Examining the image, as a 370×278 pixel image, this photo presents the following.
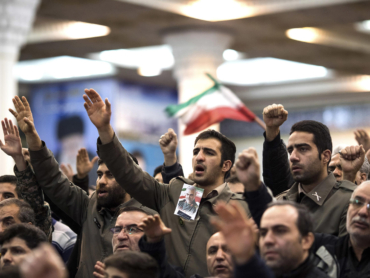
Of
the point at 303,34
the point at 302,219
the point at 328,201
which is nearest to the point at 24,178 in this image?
the point at 328,201

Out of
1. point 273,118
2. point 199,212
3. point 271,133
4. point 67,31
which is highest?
point 67,31

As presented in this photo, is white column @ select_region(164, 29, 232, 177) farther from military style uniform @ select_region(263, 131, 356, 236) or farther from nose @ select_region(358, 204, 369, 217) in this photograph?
nose @ select_region(358, 204, 369, 217)

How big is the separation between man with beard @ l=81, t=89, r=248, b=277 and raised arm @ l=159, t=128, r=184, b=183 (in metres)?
0.30

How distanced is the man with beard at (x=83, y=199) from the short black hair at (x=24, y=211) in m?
0.16

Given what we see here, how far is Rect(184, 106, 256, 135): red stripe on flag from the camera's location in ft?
16.6

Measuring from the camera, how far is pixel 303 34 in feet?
38.1

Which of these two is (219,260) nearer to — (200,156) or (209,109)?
(200,156)

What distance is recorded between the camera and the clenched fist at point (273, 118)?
14.0 feet

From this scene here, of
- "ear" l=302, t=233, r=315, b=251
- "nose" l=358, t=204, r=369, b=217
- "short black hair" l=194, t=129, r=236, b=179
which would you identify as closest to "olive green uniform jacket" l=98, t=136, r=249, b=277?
"short black hair" l=194, t=129, r=236, b=179

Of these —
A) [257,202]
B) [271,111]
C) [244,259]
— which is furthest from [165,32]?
[244,259]

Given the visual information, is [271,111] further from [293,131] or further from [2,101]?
[2,101]

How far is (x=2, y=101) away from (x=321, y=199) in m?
6.11

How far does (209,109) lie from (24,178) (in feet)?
5.44

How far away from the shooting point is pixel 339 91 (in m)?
17.3
